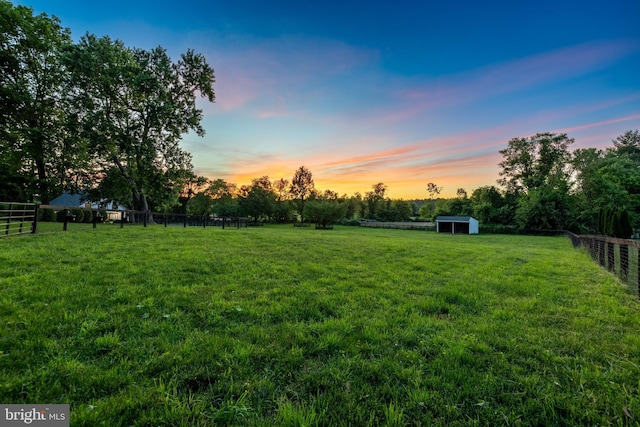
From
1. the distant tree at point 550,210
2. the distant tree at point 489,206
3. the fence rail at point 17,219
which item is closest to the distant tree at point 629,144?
the distant tree at point 550,210

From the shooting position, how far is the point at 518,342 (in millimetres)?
2828

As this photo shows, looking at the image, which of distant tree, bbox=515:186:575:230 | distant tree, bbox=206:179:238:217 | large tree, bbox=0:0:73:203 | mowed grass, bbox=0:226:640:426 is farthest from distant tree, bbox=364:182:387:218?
mowed grass, bbox=0:226:640:426

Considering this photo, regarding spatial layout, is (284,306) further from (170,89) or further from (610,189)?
(610,189)

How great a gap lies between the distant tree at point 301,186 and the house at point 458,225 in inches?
1373

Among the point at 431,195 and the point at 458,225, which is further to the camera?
the point at 431,195

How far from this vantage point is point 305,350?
2.59 metres

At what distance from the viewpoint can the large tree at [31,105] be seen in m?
18.6

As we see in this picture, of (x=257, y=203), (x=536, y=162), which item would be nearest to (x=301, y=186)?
(x=257, y=203)

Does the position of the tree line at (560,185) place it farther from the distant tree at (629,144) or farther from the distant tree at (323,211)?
the distant tree at (323,211)

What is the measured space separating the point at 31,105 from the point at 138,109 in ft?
25.7

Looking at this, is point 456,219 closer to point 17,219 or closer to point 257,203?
point 257,203

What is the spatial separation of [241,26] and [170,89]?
12.5 m

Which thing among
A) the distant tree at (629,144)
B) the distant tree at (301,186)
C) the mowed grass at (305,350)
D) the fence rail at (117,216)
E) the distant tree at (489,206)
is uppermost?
the distant tree at (629,144)

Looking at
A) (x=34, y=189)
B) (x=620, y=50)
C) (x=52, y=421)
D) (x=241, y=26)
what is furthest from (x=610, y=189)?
(x=34, y=189)
